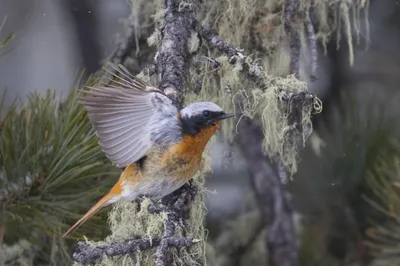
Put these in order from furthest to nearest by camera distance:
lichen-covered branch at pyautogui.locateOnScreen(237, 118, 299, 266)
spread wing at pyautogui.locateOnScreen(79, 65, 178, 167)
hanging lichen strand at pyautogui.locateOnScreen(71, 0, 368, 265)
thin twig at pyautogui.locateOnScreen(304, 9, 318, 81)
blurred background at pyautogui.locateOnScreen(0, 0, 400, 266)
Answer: lichen-covered branch at pyautogui.locateOnScreen(237, 118, 299, 266) < blurred background at pyautogui.locateOnScreen(0, 0, 400, 266) < thin twig at pyautogui.locateOnScreen(304, 9, 318, 81) < spread wing at pyautogui.locateOnScreen(79, 65, 178, 167) < hanging lichen strand at pyautogui.locateOnScreen(71, 0, 368, 265)

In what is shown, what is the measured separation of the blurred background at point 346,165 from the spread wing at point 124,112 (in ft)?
0.87

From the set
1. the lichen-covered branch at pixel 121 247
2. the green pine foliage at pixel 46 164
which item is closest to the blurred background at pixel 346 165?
the green pine foliage at pixel 46 164

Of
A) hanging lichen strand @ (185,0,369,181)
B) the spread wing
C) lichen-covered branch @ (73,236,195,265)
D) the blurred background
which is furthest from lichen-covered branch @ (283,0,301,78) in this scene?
lichen-covered branch @ (73,236,195,265)

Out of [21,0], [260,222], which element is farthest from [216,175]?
[21,0]

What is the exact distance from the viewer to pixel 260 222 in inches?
101

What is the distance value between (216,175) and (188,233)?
1.26m

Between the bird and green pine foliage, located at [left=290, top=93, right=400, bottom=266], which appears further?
green pine foliage, located at [left=290, top=93, right=400, bottom=266]

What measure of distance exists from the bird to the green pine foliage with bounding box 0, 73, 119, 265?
54mm

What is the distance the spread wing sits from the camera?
5.65 ft

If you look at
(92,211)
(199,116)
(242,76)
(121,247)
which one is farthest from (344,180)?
(121,247)

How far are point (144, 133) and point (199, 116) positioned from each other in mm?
124

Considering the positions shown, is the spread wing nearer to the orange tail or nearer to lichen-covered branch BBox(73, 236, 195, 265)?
the orange tail

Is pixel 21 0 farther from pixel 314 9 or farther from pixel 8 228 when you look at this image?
pixel 8 228

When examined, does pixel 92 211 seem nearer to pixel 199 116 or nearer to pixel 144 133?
pixel 144 133
